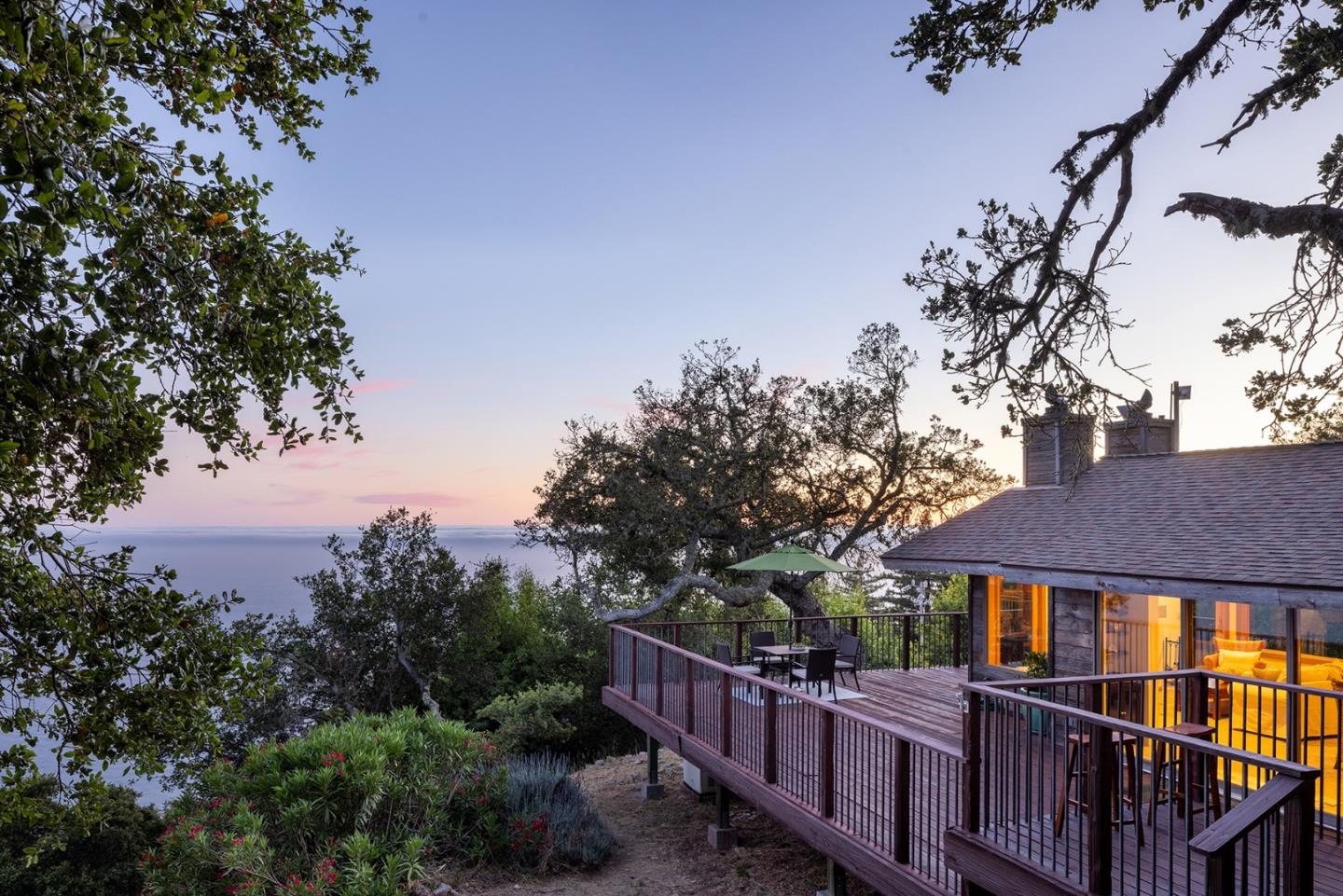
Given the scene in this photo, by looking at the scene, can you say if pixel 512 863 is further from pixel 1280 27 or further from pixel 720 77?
pixel 720 77

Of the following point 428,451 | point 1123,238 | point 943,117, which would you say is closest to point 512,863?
point 1123,238

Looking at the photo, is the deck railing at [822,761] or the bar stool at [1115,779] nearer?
the bar stool at [1115,779]

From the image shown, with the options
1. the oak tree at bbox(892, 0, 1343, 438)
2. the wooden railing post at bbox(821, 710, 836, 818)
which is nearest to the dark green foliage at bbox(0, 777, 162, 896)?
the wooden railing post at bbox(821, 710, 836, 818)

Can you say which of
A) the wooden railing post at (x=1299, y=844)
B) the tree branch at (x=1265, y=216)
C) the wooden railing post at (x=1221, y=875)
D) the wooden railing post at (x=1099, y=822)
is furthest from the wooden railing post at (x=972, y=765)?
the tree branch at (x=1265, y=216)

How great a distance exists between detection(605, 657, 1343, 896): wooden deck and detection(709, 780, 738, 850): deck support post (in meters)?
0.60

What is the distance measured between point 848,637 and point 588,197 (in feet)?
40.6

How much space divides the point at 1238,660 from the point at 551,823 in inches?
306

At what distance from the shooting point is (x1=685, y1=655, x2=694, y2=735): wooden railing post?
1010 cm

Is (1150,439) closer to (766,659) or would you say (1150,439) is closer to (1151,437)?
(1151,437)

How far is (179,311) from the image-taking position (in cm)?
355

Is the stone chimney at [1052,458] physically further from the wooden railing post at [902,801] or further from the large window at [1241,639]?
the wooden railing post at [902,801]

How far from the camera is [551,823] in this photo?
9.95 meters

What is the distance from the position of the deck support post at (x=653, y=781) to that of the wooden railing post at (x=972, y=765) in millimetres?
→ 7611

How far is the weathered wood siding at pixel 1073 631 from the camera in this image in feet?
32.4
